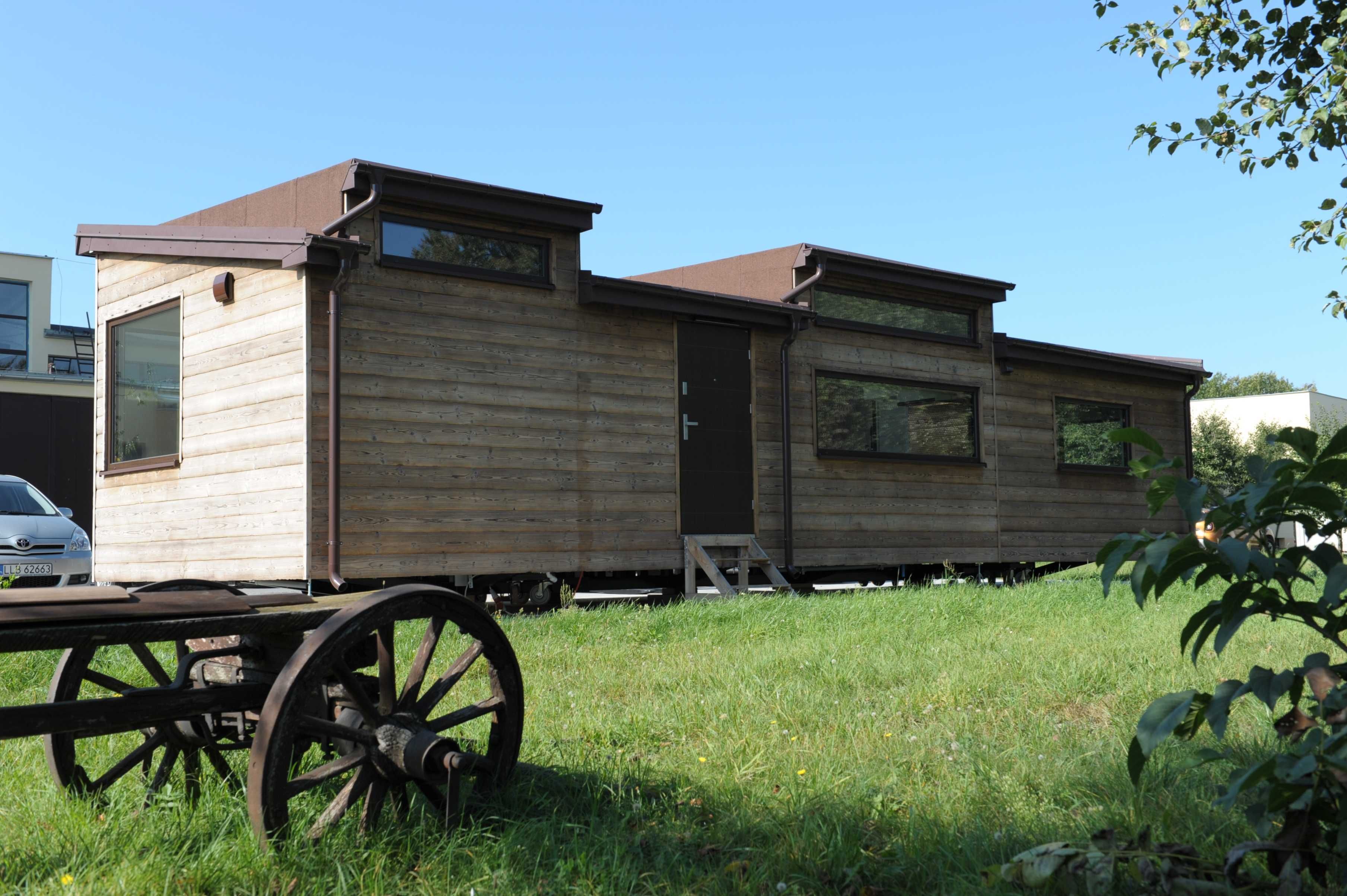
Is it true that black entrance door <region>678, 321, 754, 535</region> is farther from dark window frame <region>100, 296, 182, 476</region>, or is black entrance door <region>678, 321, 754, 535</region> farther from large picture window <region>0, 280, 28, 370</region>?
large picture window <region>0, 280, 28, 370</region>

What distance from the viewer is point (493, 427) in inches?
434

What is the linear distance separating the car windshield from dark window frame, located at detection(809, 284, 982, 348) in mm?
9620

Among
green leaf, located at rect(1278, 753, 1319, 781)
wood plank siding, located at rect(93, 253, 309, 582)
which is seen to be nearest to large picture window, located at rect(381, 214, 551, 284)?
wood plank siding, located at rect(93, 253, 309, 582)

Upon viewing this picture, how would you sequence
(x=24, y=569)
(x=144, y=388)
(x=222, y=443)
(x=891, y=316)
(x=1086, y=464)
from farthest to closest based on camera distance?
(x=1086, y=464), (x=891, y=316), (x=24, y=569), (x=144, y=388), (x=222, y=443)

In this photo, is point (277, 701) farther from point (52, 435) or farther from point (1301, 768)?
point (52, 435)

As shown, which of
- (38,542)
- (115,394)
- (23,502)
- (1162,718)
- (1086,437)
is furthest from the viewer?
(1086,437)

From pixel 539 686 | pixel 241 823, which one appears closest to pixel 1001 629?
pixel 539 686

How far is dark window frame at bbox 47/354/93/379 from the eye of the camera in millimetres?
26828

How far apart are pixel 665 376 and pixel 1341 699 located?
10.2m

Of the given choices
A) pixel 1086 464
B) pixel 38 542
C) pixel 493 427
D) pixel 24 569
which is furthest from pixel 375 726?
pixel 1086 464

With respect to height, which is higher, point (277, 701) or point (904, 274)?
point (904, 274)

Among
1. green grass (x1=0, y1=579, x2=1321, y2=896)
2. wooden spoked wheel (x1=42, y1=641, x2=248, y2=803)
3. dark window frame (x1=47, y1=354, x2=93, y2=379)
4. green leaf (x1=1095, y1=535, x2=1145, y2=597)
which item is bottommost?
green grass (x1=0, y1=579, x2=1321, y2=896)

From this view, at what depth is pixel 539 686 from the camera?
20.9 ft

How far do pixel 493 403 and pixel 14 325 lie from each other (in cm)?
2395
